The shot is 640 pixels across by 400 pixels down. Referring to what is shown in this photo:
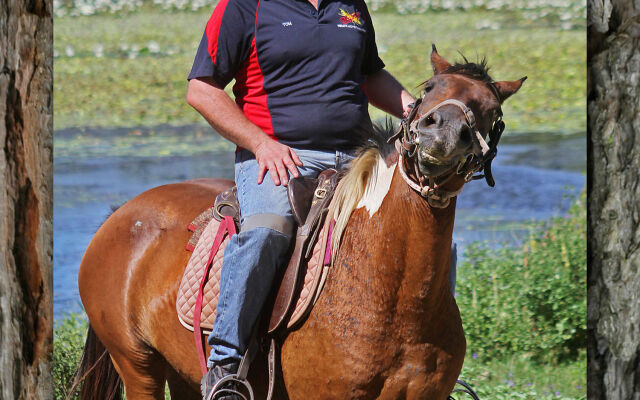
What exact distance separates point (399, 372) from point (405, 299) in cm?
25

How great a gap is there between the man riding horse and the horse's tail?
1249mm

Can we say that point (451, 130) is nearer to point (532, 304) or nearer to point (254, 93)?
point (254, 93)

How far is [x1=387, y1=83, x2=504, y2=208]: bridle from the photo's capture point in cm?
252

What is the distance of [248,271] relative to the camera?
3010 mm

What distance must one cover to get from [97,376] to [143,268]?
793 millimetres

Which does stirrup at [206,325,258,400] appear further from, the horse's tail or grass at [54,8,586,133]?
grass at [54,8,586,133]

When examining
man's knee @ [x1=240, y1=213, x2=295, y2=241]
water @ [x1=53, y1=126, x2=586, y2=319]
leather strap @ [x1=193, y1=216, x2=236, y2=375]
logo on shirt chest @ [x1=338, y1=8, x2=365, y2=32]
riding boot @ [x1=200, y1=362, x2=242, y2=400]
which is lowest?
water @ [x1=53, y1=126, x2=586, y2=319]

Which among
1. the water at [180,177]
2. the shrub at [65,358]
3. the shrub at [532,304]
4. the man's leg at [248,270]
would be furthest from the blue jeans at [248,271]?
the water at [180,177]

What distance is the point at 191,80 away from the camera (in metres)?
3.38

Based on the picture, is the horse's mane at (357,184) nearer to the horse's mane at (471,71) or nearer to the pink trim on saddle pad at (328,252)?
the pink trim on saddle pad at (328,252)

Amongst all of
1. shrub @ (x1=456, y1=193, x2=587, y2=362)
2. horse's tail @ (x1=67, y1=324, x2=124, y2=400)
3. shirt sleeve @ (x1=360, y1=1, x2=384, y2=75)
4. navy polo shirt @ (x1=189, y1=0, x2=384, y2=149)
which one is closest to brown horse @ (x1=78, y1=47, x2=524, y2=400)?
navy polo shirt @ (x1=189, y1=0, x2=384, y2=149)

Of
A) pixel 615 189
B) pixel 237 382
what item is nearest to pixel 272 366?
pixel 237 382

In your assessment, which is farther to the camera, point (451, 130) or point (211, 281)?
point (211, 281)

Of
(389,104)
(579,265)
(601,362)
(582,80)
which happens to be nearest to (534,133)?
(582,80)
